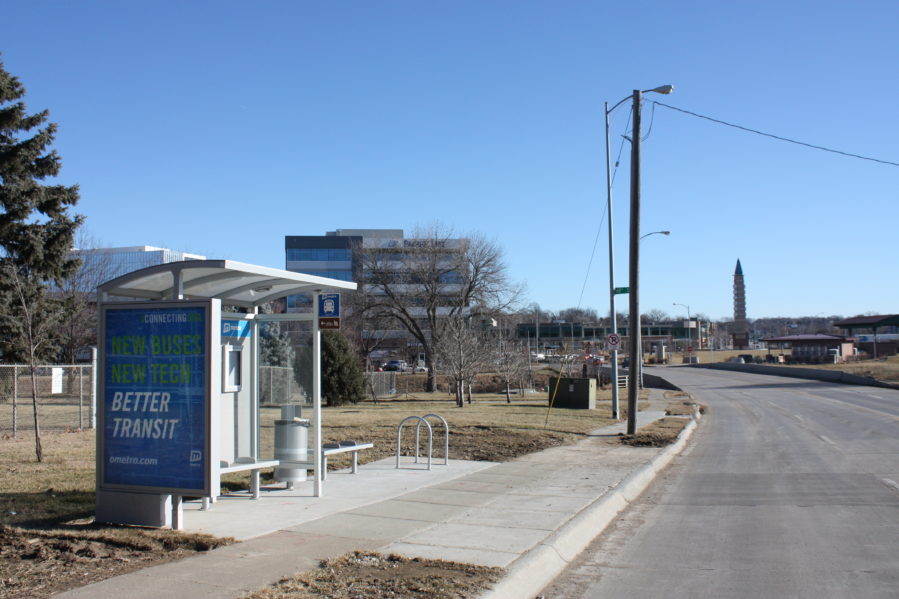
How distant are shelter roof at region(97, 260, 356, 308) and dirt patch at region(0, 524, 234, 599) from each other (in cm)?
246

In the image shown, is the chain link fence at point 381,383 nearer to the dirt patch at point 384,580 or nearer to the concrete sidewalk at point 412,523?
the concrete sidewalk at point 412,523

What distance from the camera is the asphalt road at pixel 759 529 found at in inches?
256

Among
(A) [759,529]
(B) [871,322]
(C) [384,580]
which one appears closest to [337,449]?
(C) [384,580]

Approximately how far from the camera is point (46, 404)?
29234 millimetres

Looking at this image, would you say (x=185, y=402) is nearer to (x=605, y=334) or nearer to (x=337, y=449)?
(x=337, y=449)

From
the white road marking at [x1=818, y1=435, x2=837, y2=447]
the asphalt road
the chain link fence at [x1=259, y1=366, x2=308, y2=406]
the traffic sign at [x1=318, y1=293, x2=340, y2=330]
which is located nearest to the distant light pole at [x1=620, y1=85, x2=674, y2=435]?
the asphalt road

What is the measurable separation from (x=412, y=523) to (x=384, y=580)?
2.34 meters

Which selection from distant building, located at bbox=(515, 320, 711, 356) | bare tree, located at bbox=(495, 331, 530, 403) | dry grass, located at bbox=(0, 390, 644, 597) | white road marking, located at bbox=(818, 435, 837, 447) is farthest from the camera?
distant building, located at bbox=(515, 320, 711, 356)

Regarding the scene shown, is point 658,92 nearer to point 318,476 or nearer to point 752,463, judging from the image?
point 752,463

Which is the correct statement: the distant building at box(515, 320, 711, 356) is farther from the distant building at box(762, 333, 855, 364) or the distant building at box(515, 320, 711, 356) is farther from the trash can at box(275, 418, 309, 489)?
the trash can at box(275, 418, 309, 489)

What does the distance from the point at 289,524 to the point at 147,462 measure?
1.61 meters

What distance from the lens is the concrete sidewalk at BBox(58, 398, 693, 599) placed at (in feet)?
20.4

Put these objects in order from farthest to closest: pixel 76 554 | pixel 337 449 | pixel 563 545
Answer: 1. pixel 337 449
2. pixel 563 545
3. pixel 76 554

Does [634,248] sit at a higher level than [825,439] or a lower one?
higher
